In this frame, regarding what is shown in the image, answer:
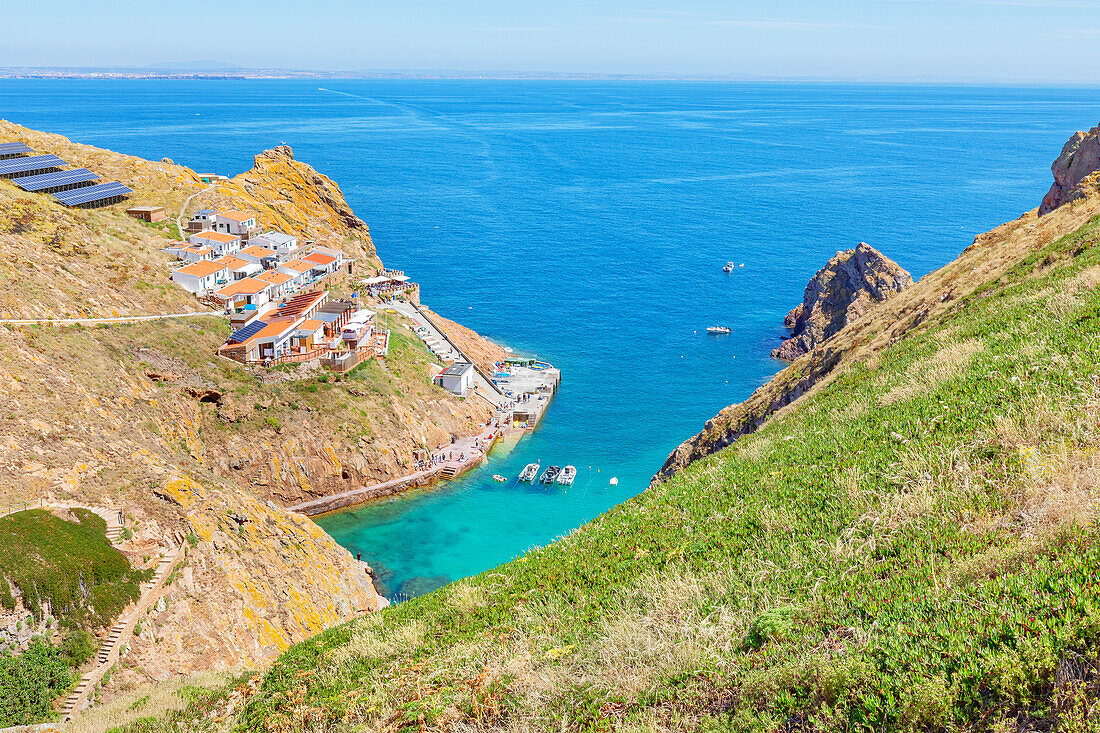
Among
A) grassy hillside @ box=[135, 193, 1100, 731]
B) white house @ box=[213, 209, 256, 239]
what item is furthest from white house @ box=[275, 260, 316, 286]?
grassy hillside @ box=[135, 193, 1100, 731]

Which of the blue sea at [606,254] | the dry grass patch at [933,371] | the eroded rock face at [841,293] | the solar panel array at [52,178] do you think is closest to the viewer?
the dry grass patch at [933,371]

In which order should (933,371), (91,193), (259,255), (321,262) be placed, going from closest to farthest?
(933,371)
(259,255)
(91,193)
(321,262)

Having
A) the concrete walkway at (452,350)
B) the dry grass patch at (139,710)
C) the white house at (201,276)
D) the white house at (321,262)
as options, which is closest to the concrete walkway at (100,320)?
the white house at (201,276)

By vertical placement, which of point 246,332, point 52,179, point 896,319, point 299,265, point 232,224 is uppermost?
point 52,179

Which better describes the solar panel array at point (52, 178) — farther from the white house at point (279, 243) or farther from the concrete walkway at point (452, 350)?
the concrete walkway at point (452, 350)

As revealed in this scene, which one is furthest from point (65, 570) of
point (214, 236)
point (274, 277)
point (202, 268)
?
point (214, 236)

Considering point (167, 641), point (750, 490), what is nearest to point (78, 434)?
point (167, 641)

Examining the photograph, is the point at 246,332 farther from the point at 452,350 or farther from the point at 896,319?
the point at 896,319
